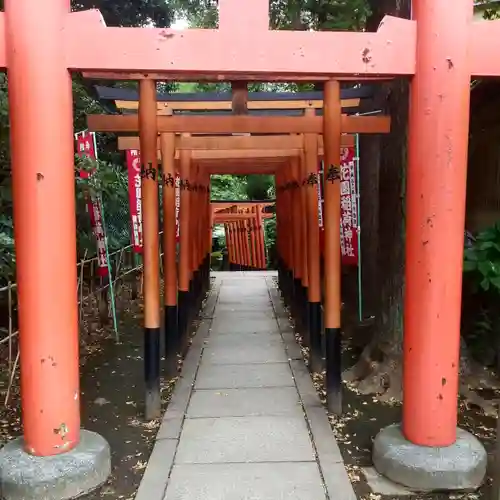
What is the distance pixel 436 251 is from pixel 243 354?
12.8 feet

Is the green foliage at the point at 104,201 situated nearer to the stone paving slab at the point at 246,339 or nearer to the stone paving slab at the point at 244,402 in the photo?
the stone paving slab at the point at 246,339

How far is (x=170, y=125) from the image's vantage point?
501 cm

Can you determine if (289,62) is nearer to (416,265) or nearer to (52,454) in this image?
(416,265)

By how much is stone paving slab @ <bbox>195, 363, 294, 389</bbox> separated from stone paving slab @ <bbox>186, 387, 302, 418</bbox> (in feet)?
0.53

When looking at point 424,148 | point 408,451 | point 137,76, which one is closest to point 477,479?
point 408,451

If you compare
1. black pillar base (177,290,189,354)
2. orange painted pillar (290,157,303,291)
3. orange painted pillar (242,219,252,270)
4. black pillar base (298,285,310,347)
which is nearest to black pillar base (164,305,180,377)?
black pillar base (177,290,189,354)

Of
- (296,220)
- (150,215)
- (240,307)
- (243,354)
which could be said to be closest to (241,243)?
(240,307)

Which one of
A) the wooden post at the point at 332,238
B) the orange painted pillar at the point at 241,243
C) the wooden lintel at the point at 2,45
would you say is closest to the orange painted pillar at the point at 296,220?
the wooden post at the point at 332,238

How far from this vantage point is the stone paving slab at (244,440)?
383 cm

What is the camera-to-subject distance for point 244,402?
16.4ft

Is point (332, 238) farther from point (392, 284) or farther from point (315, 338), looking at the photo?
point (315, 338)

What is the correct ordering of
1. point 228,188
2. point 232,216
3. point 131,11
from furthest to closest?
point 228,188
point 232,216
point 131,11

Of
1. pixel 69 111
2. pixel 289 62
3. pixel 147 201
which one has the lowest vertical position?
pixel 147 201

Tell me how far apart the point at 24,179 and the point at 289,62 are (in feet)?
5.59
